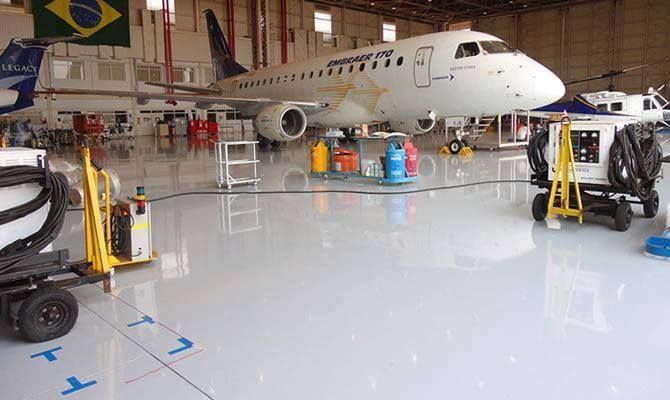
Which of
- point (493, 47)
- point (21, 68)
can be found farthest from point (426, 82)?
point (21, 68)

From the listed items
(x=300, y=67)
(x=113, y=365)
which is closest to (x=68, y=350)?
(x=113, y=365)

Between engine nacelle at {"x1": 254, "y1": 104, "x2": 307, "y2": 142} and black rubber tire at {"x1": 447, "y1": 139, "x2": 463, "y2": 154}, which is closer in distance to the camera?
engine nacelle at {"x1": 254, "y1": 104, "x2": 307, "y2": 142}

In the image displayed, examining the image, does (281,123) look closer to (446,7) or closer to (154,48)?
(154,48)

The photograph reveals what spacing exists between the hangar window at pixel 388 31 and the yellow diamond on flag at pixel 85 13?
73.4 feet

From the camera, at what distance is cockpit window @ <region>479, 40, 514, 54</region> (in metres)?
10.9

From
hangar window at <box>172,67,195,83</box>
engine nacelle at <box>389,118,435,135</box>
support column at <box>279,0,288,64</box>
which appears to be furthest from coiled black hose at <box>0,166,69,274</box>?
hangar window at <box>172,67,195,83</box>

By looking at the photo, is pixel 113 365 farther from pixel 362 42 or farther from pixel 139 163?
pixel 362 42

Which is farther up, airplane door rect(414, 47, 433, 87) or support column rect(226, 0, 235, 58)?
support column rect(226, 0, 235, 58)

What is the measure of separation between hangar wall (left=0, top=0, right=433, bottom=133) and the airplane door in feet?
61.4

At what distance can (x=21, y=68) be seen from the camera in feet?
37.3

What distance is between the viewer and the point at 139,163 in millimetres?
13078

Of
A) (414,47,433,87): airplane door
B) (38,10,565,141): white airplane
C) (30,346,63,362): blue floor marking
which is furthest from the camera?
(414,47,433,87): airplane door

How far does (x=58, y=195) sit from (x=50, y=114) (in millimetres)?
28809

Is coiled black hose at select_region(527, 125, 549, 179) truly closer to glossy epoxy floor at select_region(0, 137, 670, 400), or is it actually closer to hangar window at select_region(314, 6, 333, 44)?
glossy epoxy floor at select_region(0, 137, 670, 400)
